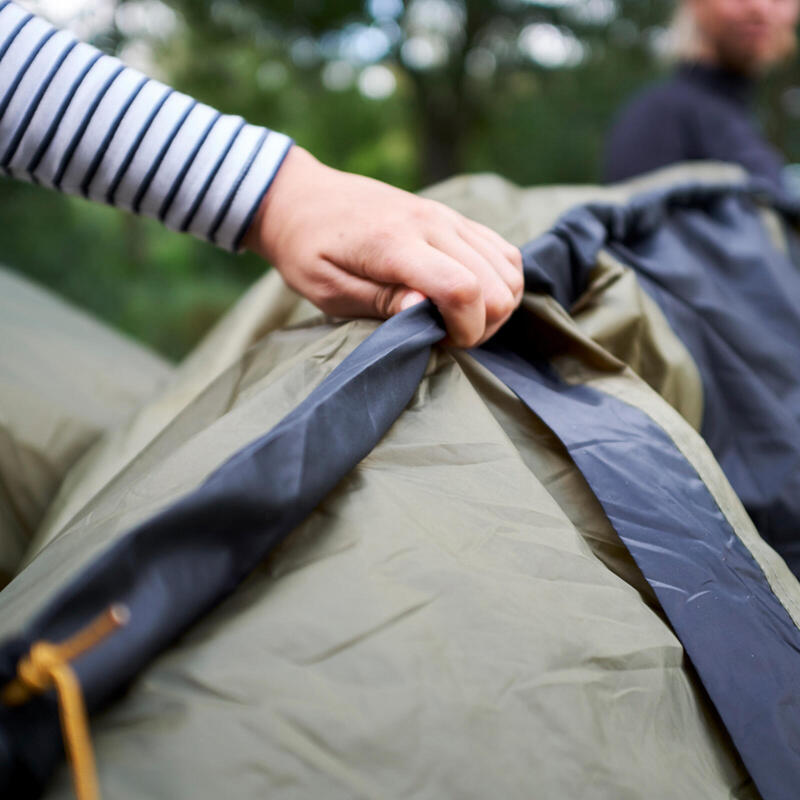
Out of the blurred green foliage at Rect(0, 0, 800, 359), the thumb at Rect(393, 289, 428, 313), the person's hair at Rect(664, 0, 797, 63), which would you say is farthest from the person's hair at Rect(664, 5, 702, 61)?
the blurred green foliage at Rect(0, 0, 800, 359)

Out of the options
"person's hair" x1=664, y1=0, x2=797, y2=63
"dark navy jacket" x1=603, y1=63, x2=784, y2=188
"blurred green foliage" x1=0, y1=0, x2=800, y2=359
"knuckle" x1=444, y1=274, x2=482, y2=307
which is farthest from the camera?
"blurred green foliage" x1=0, y1=0, x2=800, y2=359

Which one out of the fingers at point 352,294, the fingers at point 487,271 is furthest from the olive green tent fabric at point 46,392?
the fingers at point 487,271

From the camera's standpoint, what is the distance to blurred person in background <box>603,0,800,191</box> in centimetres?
168

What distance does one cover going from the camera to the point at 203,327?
3072 millimetres

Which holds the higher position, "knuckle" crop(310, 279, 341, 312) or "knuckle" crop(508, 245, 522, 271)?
"knuckle" crop(508, 245, 522, 271)

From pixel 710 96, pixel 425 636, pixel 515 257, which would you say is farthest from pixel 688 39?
pixel 425 636

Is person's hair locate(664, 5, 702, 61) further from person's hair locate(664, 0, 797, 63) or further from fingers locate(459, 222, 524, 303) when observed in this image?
fingers locate(459, 222, 524, 303)

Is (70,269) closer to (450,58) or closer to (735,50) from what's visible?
(735,50)

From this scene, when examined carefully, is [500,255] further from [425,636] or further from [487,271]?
[425,636]

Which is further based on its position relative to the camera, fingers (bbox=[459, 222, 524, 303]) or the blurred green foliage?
the blurred green foliage

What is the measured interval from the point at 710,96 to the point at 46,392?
5.23 feet

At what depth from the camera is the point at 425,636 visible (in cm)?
39

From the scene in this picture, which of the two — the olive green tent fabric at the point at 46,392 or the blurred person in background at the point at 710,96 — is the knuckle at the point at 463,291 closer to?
the olive green tent fabric at the point at 46,392

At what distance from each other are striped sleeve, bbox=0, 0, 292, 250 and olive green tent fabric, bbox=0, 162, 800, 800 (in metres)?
0.16
